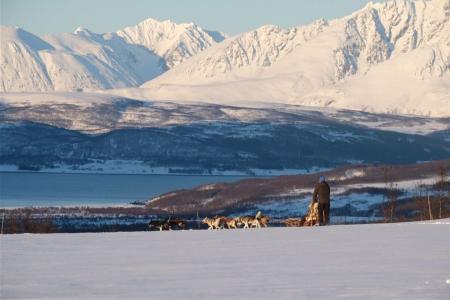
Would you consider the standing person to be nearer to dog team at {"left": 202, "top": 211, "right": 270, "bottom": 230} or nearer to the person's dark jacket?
the person's dark jacket

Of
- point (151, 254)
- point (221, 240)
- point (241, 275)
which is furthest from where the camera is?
point (221, 240)

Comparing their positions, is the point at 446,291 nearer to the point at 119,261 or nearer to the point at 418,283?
the point at 418,283

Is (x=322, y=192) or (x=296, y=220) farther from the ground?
(x=322, y=192)

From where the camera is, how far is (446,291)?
2005cm

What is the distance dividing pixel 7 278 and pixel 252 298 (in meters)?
4.57

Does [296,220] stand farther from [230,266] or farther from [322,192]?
[230,266]

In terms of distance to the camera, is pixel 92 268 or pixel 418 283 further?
pixel 92 268

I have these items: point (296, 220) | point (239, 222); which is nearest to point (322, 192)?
point (296, 220)

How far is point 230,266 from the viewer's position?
24109 millimetres

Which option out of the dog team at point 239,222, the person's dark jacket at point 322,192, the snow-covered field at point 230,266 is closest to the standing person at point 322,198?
the person's dark jacket at point 322,192

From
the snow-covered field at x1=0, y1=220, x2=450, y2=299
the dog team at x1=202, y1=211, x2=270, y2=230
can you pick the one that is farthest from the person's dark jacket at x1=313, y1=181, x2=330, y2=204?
the snow-covered field at x1=0, y1=220, x2=450, y2=299

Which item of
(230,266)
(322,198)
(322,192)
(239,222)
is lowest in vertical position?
(230,266)

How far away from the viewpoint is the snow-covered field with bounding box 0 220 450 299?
20.3 m

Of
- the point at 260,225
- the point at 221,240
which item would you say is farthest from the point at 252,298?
the point at 260,225
